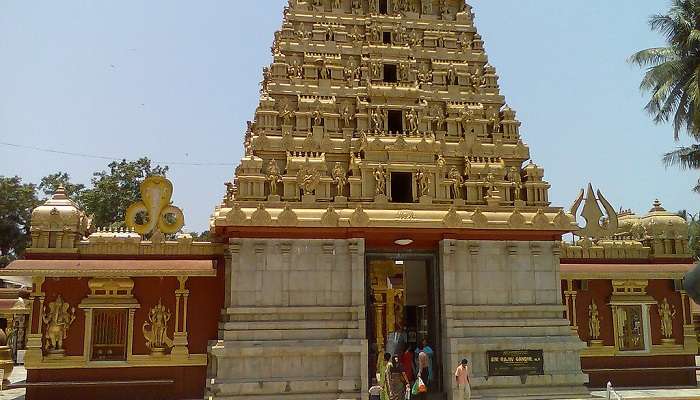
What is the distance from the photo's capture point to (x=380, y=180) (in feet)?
67.7

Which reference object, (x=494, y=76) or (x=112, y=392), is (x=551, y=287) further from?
(x=112, y=392)

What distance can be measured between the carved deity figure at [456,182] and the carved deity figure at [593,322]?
632 cm

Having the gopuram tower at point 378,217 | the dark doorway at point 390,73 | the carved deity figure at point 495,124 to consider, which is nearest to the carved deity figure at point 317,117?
the gopuram tower at point 378,217

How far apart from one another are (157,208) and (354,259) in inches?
262

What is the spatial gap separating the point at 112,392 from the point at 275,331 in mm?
5314

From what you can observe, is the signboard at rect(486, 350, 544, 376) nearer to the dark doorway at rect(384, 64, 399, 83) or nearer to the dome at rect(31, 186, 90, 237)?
the dark doorway at rect(384, 64, 399, 83)

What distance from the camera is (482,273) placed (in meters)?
20.1

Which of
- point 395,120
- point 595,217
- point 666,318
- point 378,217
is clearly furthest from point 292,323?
point 666,318

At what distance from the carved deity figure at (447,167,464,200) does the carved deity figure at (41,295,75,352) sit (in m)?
12.5

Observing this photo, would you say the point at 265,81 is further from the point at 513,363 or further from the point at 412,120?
the point at 513,363

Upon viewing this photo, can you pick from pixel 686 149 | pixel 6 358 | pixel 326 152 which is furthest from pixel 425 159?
pixel 6 358

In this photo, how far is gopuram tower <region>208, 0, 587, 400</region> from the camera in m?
18.7

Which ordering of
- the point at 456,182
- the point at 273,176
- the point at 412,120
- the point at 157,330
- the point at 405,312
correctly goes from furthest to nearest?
the point at 405,312, the point at 412,120, the point at 456,182, the point at 273,176, the point at 157,330

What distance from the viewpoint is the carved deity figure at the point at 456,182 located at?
2127 centimetres
